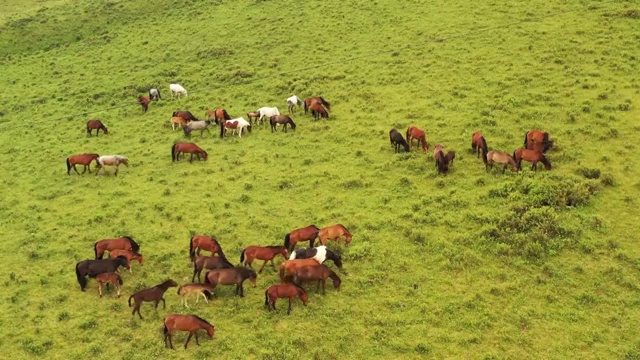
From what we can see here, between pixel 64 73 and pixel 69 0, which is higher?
pixel 69 0

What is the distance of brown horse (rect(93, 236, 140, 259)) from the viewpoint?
14.9m

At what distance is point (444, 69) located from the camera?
28.3 metres

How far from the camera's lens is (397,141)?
20.7 m

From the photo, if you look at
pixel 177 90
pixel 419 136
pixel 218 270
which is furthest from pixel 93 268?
pixel 177 90

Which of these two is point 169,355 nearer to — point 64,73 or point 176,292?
point 176,292

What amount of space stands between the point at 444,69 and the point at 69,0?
41276 millimetres

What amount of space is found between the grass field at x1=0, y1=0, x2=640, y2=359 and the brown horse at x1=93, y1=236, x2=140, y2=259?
2.88 feet

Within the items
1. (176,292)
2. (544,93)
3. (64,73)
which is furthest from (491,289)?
(64,73)

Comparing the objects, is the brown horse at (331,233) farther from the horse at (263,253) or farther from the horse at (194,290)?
the horse at (194,290)

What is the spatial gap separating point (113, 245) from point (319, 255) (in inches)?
237

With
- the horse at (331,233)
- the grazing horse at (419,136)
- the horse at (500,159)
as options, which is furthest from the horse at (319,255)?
the grazing horse at (419,136)

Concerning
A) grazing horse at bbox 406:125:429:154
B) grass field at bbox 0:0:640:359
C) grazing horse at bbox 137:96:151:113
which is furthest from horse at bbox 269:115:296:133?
grazing horse at bbox 137:96:151:113

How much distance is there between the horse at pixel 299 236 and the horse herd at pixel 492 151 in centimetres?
606

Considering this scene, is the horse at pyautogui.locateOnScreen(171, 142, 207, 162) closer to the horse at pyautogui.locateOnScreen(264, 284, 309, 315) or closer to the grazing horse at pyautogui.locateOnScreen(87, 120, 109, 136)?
the grazing horse at pyautogui.locateOnScreen(87, 120, 109, 136)
